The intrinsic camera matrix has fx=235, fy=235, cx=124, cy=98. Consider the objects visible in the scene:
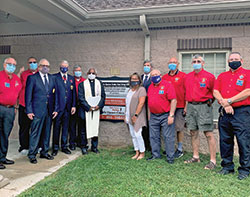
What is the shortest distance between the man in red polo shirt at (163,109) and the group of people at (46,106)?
135 centimetres

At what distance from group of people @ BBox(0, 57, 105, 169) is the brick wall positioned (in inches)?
31.3

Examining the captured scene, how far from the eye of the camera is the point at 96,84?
17.3 ft

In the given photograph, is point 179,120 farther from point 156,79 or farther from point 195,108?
point 156,79

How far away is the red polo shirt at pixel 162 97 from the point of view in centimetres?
446

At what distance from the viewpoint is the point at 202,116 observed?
4.23 meters

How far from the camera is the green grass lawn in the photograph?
10.5 ft

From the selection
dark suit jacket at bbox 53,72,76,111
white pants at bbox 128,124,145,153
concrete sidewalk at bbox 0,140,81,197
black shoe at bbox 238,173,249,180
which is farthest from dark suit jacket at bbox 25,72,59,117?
black shoe at bbox 238,173,249,180

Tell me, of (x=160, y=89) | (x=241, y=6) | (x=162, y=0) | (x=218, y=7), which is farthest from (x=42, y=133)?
(x=241, y=6)

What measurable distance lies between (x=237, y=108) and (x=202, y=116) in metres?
0.64

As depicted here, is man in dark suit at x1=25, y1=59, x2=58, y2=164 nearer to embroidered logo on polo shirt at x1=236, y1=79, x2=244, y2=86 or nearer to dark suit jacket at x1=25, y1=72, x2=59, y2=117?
dark suit jacket at x1=25, y1=72, x2=59, y2=117

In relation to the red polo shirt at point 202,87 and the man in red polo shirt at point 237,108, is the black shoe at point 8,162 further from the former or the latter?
the man in red polo shirt at point 237,108

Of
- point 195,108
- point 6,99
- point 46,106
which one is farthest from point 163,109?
point 6,99

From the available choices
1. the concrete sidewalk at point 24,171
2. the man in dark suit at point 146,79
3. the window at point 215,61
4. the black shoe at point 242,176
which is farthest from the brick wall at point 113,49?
the black shoe at point 242,176

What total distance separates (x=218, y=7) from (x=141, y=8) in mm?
1557
